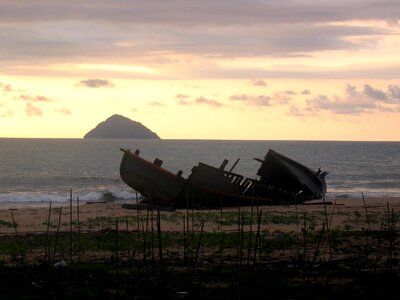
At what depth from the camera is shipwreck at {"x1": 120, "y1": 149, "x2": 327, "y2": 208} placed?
84.3ft

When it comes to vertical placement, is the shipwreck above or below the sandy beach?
above

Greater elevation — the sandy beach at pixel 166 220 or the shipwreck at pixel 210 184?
the shipwreck at pixel 210 184

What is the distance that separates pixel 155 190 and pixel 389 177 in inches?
1796

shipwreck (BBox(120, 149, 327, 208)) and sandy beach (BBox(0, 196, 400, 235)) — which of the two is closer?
sandy beach (BBox(0, 196, 400, 235))

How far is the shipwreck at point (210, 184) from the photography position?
25703 mm

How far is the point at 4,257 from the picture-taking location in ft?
39.1

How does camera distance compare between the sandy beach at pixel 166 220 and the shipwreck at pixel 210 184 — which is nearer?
the sandy beach at pixel 166 220

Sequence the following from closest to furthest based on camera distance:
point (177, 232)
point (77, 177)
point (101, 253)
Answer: point (101, 253) < point (177, 232) < point (77, 177)

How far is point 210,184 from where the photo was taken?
26.3 m

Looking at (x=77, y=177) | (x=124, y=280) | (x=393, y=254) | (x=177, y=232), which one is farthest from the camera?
(x=77, y=177)

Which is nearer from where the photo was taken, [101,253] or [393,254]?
[393,254]

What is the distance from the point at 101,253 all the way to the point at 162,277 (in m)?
4.15

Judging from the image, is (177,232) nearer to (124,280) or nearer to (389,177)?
(124,280)

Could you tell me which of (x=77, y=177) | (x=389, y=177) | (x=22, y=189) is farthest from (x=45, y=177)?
(x=389, y=177)
